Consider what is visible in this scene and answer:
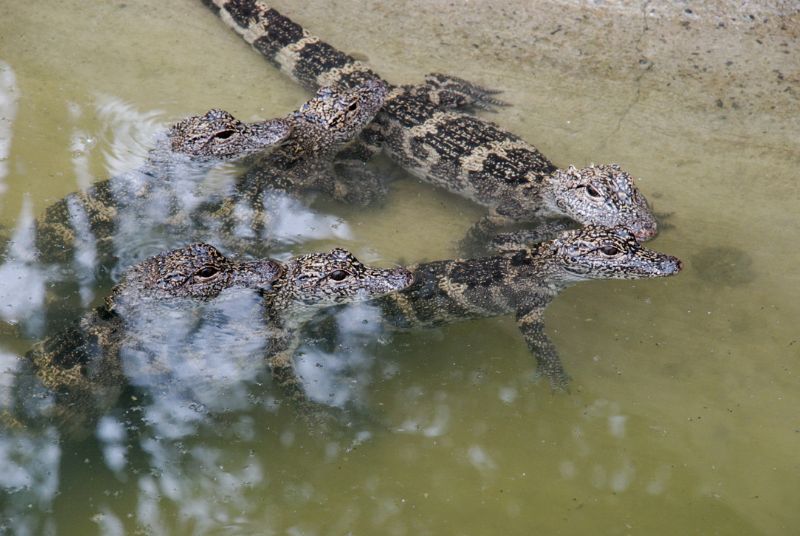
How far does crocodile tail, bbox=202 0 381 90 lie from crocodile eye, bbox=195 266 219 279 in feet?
A: 7.61

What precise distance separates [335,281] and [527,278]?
1.32 meters

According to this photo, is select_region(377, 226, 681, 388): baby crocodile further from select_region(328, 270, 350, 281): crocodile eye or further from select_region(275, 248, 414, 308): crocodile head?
select_region(328, 270, 350, 281): crocodile eye

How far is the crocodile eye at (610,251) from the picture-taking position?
5.22 metres

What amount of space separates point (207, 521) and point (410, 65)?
445 cm

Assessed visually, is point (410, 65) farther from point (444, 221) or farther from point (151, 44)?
point (151, 44)

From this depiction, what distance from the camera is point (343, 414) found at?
4723 millimetres

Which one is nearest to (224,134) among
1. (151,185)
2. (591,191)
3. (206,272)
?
Result: (151,185)

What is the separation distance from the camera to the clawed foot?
22.1 feet

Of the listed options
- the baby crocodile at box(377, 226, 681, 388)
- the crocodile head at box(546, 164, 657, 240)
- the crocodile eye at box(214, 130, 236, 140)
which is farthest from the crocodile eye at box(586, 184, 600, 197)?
the crocodile eye at box(214, 130, 236, 140)

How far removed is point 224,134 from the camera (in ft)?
19.8

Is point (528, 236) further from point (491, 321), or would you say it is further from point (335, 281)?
point (335, 281)

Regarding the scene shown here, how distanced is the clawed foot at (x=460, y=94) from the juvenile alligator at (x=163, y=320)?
2.24 meters

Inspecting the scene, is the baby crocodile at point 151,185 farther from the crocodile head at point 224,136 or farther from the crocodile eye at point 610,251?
the crocodile eye at point 610,251

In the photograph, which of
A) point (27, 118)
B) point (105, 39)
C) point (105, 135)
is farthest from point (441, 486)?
point (105, 39)
